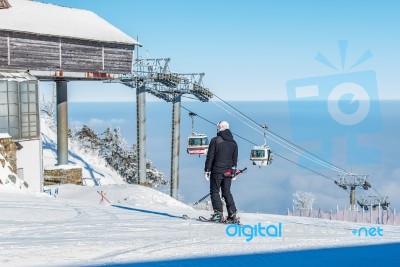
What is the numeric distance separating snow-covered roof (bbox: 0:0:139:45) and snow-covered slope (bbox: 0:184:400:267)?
1706cm

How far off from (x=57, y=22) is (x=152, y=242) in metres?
23.0

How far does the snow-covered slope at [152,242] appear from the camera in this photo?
566cm

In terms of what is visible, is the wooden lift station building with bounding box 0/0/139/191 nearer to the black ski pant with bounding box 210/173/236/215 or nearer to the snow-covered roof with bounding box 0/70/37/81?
the snow-covered roof with bounding box 0/70/37/81

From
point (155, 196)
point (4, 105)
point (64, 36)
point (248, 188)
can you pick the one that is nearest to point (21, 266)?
point (155, 196)

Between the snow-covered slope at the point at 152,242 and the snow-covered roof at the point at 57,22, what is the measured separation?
56.0ft

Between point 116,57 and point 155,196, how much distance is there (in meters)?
11.2

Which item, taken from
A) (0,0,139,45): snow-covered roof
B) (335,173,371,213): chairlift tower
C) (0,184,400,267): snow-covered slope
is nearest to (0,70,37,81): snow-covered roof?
(0,0,139,45): snow-covered roof

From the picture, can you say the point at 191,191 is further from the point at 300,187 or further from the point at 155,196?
the point at 155,196

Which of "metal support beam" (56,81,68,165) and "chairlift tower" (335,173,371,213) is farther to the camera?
"chairlift tower" (335,173,371,213)

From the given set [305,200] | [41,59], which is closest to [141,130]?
[41,59]

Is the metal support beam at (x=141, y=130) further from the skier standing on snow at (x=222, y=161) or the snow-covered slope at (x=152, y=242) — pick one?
the skier standing on snow at (x=222, y=161)

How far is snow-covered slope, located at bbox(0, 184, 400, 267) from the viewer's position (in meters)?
5.66

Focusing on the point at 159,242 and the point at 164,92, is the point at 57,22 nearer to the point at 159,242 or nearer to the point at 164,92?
the point at 164,92

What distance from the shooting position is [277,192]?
176 meters
